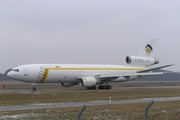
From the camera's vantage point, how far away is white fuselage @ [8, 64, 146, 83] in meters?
46.1

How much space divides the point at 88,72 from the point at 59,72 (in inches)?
232

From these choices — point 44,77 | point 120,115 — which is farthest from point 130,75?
A: point 120,115

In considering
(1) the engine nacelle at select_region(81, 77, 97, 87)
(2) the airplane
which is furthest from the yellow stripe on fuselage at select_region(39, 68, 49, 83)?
(1) the engine nacelle at select_region(81, 77, 97, 87)

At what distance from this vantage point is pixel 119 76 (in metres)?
51.9

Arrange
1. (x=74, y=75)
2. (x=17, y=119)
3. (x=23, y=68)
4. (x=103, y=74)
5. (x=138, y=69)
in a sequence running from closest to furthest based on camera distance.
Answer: (x=17, y=119) → (x=23, y=68) → (x=74, y=75) → (x=103, y=74) → (x=138, y=69)

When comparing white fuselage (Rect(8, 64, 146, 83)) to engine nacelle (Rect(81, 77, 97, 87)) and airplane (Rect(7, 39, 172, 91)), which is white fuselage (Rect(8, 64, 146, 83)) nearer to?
airplane (Rect(7, 39, 172, 91))

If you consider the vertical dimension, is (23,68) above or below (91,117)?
above

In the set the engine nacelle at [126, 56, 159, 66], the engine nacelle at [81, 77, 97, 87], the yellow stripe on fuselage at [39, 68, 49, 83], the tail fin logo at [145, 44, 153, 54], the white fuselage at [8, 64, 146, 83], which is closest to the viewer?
the white fuselage at [8, 64, 146, 83]

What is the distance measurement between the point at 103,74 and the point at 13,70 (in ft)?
49.2

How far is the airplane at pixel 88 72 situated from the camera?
152 feet

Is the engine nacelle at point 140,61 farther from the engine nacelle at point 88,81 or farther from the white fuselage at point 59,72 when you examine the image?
the engine nacelle at point 88,81

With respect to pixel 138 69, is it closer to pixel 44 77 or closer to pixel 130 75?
pixel 130 75

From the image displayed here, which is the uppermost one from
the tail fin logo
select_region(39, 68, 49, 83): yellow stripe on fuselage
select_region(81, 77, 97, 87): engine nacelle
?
the tail fin logo

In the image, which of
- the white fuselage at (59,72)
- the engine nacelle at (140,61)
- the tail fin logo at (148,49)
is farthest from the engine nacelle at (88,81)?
the tail fin logo at (148,49)
